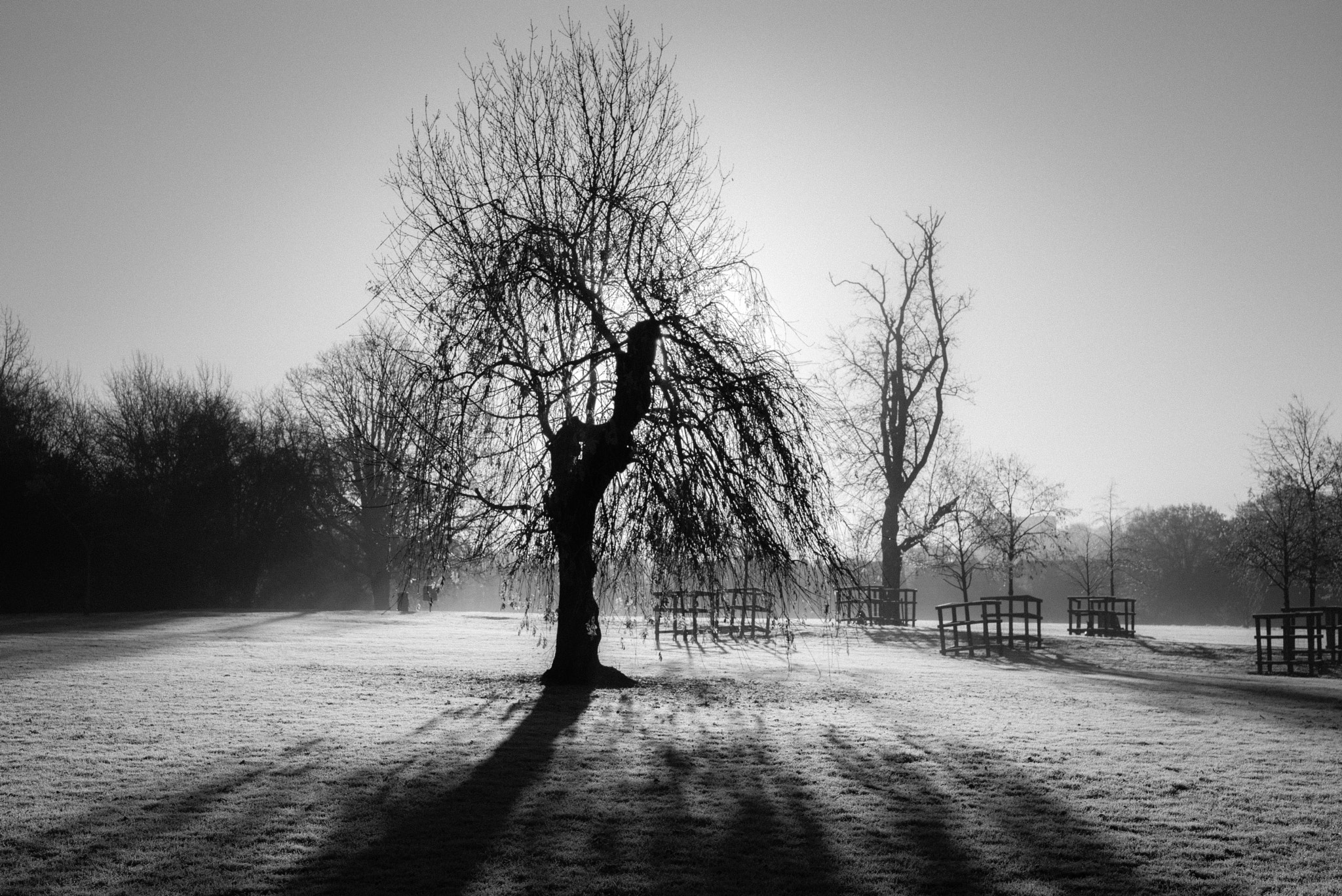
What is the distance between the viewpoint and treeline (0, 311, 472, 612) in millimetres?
40156

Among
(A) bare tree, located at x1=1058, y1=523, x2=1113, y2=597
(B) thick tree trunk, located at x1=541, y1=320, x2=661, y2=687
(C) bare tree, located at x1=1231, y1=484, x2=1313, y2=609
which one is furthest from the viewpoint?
(A) bare tree, located at x1=1058, y1=523, x2=1113, y2=597

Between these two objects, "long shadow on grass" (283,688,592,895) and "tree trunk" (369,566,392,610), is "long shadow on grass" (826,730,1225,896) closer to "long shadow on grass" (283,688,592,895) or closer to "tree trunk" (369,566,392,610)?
"long shadow on grass" (283,688,592,895)

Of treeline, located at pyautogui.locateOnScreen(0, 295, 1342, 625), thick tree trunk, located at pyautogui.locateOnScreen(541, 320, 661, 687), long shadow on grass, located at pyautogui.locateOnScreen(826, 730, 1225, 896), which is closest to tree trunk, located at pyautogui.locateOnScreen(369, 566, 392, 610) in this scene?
treeline, located at pyautogui.locateOnScreen(0, 295, 1342, 625)

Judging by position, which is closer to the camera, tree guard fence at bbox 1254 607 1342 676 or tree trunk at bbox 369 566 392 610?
tree guard fence at bbox 1254 607 1342 676

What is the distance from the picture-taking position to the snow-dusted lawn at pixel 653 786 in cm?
605

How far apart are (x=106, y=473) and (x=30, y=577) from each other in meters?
5.55

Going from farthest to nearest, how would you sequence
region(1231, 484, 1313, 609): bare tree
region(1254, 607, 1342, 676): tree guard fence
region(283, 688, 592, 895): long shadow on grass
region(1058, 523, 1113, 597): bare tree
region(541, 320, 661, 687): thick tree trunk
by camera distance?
region(1058, 523, 1113, 597): bare tree < region(1231, 484, 1313, 609): bare tree < region(1254, 607, 1342, 676): tree guard fence < region(541, 320, 661, 687): thick tree trunk < region(283, 688, 592, 895): long shadow on grass

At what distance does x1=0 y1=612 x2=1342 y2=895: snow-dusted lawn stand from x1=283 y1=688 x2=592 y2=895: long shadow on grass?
27 millimetres

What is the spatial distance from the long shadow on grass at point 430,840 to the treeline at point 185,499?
94.3 ft

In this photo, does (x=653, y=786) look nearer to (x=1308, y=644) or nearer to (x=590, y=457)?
(x=590, y=457)

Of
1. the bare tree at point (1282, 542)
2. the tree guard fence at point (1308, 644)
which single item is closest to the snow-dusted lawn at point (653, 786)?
the tree guard fence at point (1308, 644)

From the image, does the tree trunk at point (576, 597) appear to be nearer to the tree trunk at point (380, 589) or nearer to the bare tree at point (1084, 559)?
the bare tree at point (1084, 559)

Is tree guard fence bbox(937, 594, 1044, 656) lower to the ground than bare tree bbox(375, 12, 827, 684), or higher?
lower

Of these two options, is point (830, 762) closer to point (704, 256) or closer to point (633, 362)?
point (633, 362)
